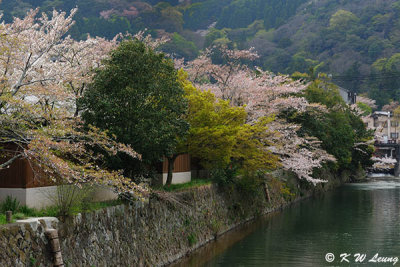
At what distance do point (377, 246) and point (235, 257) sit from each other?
6836 mm

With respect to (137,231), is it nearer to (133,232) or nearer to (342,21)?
(133,232)

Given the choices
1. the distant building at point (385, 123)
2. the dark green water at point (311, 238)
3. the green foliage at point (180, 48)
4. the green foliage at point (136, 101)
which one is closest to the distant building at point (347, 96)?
the distant building at point (385, 123)

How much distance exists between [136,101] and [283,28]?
129 metres

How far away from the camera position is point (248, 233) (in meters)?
26.9

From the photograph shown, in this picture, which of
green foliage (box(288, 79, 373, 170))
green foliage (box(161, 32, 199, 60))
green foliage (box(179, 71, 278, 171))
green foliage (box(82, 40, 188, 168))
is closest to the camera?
green foliage (box(82, 40, 188, 168))

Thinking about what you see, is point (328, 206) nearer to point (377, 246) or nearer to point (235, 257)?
point (377, 246)

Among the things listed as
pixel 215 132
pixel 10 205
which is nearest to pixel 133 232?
pixel 10 205

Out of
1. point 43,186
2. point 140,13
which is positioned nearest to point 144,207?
point 43,186

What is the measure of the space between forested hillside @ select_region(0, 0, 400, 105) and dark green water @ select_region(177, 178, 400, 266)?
6174 cm

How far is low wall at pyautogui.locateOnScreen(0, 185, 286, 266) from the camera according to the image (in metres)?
12.6

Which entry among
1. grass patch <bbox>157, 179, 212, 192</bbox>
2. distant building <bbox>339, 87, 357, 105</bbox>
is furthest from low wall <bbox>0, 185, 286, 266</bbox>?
distant building <bbox>339, 87, 357, 105</bbox>

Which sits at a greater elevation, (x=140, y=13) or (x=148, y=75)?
(x=140, y=13)

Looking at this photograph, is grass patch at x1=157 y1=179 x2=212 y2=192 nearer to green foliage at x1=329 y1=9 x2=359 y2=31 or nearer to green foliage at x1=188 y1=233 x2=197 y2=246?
green foliage at x1=188 y1=233 x2=197 y2=246

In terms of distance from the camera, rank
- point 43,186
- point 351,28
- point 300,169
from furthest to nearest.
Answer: point 351,28 → point 300,169 → point 43,186
